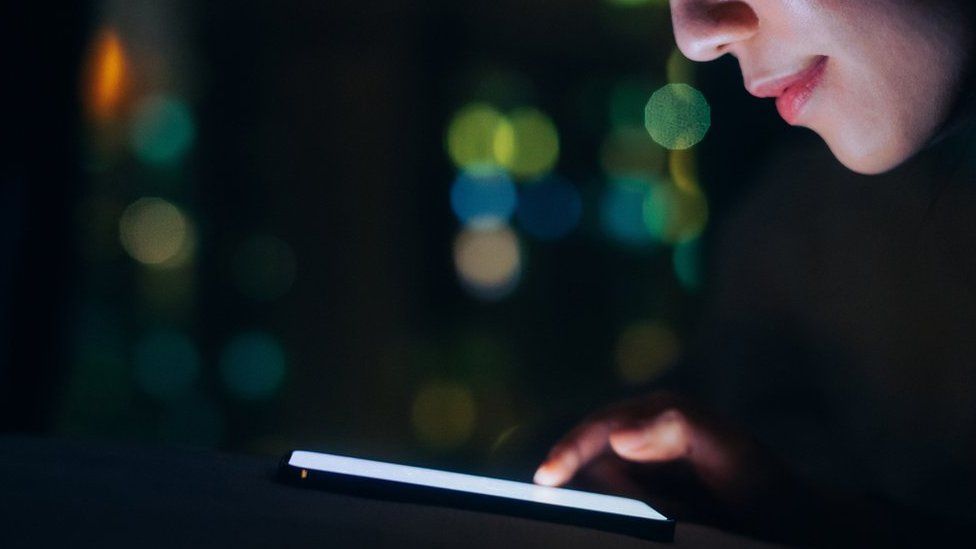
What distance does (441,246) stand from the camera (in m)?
0.84

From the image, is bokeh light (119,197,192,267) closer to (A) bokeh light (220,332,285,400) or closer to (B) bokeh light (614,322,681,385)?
(A) bokeh light (220,332,285,400)

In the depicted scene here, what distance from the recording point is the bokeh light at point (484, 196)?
31.9 inches

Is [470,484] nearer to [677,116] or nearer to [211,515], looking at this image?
[211,515]

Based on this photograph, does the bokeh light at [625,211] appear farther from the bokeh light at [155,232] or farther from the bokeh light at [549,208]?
the bokeh light at [155,232]

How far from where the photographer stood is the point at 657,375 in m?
0.77

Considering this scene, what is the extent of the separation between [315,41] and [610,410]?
0.54m

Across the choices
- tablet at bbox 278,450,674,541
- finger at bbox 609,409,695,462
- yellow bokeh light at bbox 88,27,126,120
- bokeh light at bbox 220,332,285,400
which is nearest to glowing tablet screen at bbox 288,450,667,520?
tablet at bbox 278,450,674,541

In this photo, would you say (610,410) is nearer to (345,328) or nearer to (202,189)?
(345,328)

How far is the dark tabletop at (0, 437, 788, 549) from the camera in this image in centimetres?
37

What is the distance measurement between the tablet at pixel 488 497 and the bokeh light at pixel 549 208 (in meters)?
0.31

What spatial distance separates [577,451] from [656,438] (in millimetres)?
81

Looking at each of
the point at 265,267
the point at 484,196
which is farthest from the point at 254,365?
the point at 484,196

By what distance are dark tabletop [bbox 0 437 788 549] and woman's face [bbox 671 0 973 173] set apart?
0.40 m

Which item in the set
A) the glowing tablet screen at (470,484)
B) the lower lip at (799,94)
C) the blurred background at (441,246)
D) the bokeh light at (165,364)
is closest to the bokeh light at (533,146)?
the blurred background at (441,246)
